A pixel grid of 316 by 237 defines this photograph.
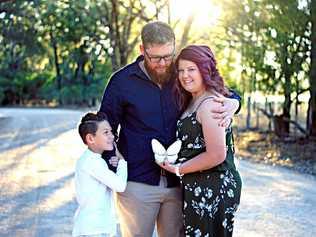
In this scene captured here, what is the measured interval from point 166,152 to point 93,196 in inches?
21.4

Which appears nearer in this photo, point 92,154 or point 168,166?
point 168,166

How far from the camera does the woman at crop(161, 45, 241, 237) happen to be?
10.3 feet

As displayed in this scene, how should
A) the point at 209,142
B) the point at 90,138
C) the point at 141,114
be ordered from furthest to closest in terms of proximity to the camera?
the point at 90,138 < the point at 141,114 < the point at 209,142

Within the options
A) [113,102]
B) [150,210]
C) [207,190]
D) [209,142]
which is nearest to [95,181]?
[150,210]

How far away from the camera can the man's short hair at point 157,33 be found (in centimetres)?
320

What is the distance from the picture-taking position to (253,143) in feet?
54.1

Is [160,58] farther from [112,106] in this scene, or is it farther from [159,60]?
[112,106]

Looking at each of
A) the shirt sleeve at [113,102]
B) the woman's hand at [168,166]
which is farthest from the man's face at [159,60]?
the woman's hand at [168,166]

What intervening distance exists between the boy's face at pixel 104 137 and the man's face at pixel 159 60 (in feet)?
1.22

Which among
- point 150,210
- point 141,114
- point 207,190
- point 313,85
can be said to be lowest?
point 313,85

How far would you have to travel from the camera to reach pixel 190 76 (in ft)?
10.5

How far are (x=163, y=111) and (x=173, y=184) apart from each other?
406mm

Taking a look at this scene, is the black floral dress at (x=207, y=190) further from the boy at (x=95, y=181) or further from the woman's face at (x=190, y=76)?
the boy at (x=95, y=181)

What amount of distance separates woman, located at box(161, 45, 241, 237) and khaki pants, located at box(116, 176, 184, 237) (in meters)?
0.14
